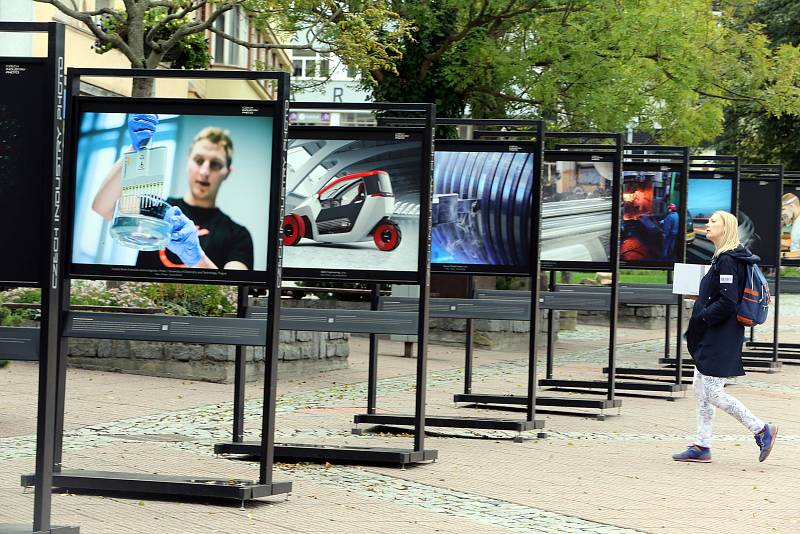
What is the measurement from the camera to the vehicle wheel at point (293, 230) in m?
10.1

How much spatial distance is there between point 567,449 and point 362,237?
245 centimetres

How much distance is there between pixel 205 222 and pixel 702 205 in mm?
11888

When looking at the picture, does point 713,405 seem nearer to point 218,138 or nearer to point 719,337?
point 719,337

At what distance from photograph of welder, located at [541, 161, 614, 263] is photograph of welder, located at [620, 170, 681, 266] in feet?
7.48

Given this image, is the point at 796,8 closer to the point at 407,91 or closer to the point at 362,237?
the point at 407,91

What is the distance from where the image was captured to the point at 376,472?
9.34 metres

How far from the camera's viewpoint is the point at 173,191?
26.1 feet

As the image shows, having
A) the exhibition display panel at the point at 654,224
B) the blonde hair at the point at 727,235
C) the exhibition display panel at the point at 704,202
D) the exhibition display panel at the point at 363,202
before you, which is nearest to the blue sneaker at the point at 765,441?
the blonde hair at the point at 727,235

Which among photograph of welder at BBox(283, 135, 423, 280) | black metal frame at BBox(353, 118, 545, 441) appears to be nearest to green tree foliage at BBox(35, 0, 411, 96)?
black metal frame at BBox(353, 118, 545, 441)

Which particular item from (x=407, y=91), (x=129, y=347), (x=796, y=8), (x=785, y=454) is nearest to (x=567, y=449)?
(x=785, y=454)

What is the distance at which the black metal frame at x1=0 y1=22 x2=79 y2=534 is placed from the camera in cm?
632

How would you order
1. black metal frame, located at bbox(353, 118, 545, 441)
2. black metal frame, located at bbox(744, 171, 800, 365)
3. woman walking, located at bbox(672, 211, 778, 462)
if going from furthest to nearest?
1. black metal frame, located at bbox(744, 171, 800, 365)
2. black metal frame, located at bbox(353, 118, 545, 441)
3. woman walking, located at bbox(672, 211, 778, 462)

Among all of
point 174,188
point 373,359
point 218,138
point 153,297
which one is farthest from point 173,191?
point 153,297

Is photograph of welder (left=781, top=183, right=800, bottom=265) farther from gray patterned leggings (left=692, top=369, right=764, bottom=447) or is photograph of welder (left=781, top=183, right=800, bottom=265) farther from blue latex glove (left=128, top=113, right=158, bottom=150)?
blue latex glove (left=128, top=113, right=158, bottom=150)
